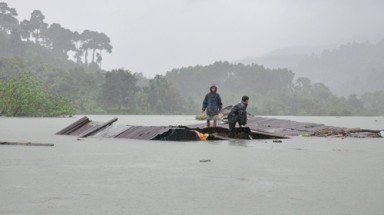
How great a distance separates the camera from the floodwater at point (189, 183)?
418cm

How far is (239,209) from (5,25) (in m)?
105

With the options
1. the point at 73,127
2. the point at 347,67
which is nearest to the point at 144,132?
the point at 73,127

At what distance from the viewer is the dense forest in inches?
1501

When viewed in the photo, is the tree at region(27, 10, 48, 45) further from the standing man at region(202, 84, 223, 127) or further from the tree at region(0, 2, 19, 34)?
the standing man at region(202, 84, 223, 127)

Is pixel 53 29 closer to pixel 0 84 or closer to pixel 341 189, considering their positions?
pixel 0 84

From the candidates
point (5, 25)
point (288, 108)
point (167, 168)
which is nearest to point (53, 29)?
point (5, 25)

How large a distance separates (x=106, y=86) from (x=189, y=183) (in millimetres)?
63754

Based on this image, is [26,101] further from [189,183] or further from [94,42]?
[94,42]

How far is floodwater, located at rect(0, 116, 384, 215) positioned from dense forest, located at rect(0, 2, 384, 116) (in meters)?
27.7

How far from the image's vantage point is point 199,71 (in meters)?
104

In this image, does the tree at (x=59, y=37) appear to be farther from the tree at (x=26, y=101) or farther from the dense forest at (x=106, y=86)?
the tree at (x=26, y=101)

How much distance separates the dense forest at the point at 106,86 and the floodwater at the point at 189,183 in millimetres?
27747

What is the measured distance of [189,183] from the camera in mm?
5473

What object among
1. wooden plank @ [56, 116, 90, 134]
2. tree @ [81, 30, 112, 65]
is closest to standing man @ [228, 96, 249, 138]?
wooden plank @ [56, 116, 90, 134]
